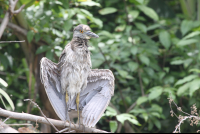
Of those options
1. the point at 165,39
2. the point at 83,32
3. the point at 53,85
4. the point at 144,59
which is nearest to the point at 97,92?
the point at 53,85

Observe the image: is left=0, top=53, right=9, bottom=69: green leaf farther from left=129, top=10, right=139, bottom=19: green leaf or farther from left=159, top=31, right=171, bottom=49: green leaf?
left=159, top=31, right=171, bottom=49: green leaf

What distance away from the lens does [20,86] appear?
169 inches

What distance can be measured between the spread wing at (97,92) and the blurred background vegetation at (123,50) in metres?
0.24

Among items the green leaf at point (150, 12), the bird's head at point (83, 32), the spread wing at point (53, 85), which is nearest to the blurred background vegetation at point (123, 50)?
the green leaf at point (150, 12)

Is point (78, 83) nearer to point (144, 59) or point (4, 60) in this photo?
point (144, 59)

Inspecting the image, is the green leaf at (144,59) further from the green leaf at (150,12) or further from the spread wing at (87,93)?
the spread wing at (87,93)

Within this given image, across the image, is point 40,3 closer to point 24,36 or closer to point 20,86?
point 24,36

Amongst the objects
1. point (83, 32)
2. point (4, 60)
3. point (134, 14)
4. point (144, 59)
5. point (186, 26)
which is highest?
point (134, 14)

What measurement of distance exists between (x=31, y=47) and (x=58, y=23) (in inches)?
23.4

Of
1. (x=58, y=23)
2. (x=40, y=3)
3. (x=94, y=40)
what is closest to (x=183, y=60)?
(x=94, y=40)

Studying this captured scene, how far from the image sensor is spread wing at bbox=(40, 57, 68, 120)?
2461 mm

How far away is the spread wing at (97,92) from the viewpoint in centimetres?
262

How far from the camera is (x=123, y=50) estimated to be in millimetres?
3639

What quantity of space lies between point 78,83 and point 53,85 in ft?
0.90
